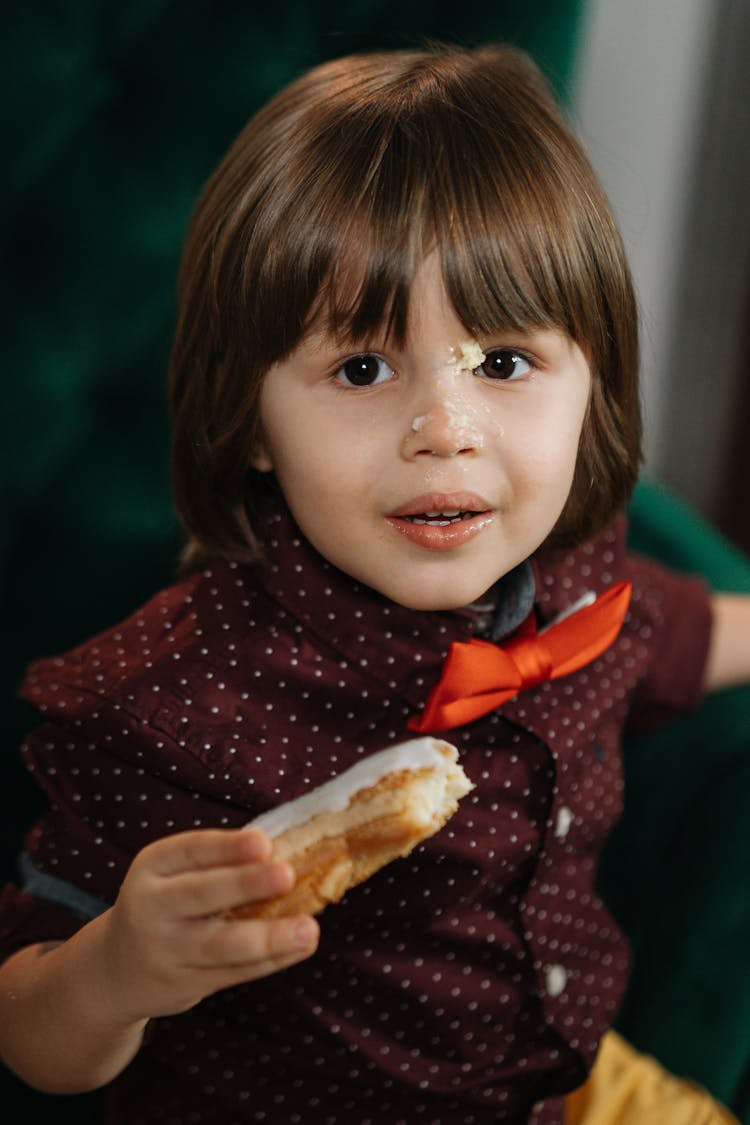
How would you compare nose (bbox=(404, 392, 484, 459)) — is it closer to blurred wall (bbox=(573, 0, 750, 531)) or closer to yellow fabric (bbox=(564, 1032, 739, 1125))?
yellow fabric (bbox=(564, 1032, 739, 1125))

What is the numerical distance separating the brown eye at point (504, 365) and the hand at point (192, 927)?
0.29 metres

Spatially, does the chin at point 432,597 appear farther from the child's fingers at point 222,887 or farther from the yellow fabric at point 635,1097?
the yellow fabric at point 635,1097

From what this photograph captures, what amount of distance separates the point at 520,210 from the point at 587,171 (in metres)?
0.08

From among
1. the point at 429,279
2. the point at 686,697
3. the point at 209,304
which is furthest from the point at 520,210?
the point at 686,697

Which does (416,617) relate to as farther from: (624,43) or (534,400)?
(624,43)

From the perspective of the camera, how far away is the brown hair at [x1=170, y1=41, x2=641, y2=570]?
2.16 feet

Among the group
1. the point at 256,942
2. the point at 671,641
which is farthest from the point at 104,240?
the point at 256,942

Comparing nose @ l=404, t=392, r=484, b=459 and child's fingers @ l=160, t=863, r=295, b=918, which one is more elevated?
nose @ l=404, t=392, r=484, b=459

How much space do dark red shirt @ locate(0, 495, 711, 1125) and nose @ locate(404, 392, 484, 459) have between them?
5.4 inches

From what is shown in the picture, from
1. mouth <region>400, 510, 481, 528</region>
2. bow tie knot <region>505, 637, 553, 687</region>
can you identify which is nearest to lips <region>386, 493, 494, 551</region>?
mouth <region>400, 510, 481, 528</region>

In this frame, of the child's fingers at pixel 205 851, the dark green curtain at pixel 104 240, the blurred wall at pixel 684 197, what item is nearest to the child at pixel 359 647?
the child's fingers at pixel 205 851

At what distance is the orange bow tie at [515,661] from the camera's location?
0.73 m

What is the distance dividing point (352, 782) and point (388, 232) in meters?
0.28

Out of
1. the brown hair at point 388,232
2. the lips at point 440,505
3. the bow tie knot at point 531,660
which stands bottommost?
the bow tie knot at point 531,660
